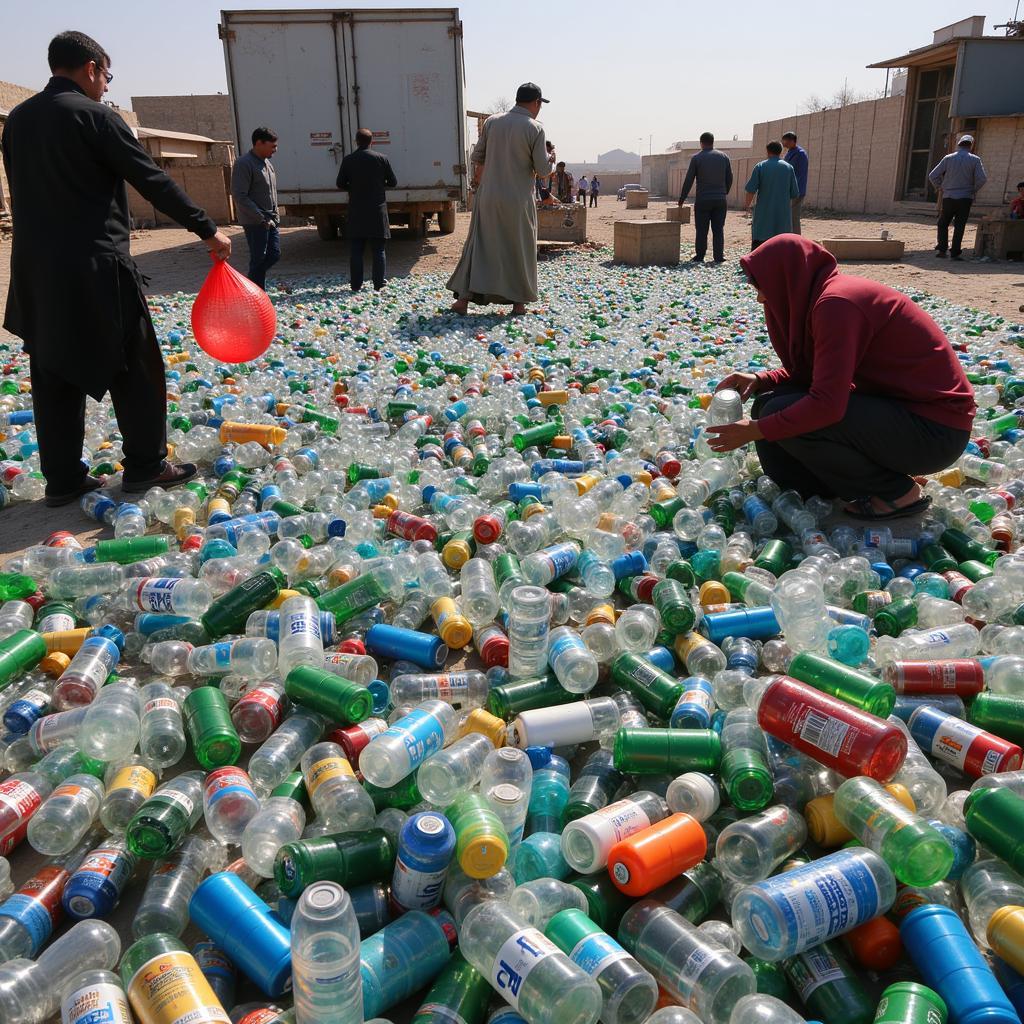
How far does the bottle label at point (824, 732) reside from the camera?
2135mm

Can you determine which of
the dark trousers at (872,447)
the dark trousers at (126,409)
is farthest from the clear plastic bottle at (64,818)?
the dark trousers at (872,447)

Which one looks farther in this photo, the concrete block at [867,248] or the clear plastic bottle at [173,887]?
the concrete block at [867,248]

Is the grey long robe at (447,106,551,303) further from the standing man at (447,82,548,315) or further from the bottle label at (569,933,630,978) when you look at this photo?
the bottle label at (569,933,630,978)

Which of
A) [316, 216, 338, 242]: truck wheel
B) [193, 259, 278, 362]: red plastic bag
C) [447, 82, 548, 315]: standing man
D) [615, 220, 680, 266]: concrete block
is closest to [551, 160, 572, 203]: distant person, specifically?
[316, 216, 338, 242]: truck wheel

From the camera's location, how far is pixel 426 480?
176 inches

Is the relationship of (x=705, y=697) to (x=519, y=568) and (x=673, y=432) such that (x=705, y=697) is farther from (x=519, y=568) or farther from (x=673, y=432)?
(x=673, y=432)

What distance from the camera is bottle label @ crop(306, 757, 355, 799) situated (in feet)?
7.37

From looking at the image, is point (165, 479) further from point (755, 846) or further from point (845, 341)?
point (755, 846)

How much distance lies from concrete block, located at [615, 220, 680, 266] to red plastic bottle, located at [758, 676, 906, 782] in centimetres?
1312

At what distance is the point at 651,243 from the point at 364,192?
5.63 meters

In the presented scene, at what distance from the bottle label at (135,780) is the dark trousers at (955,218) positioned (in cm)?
1505

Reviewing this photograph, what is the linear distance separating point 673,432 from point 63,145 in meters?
3.45

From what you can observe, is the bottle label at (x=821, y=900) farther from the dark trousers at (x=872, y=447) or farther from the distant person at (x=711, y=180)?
the distant person at (x=711, y=180)

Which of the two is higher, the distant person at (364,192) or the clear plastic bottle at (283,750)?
the distant person at (364,192)
